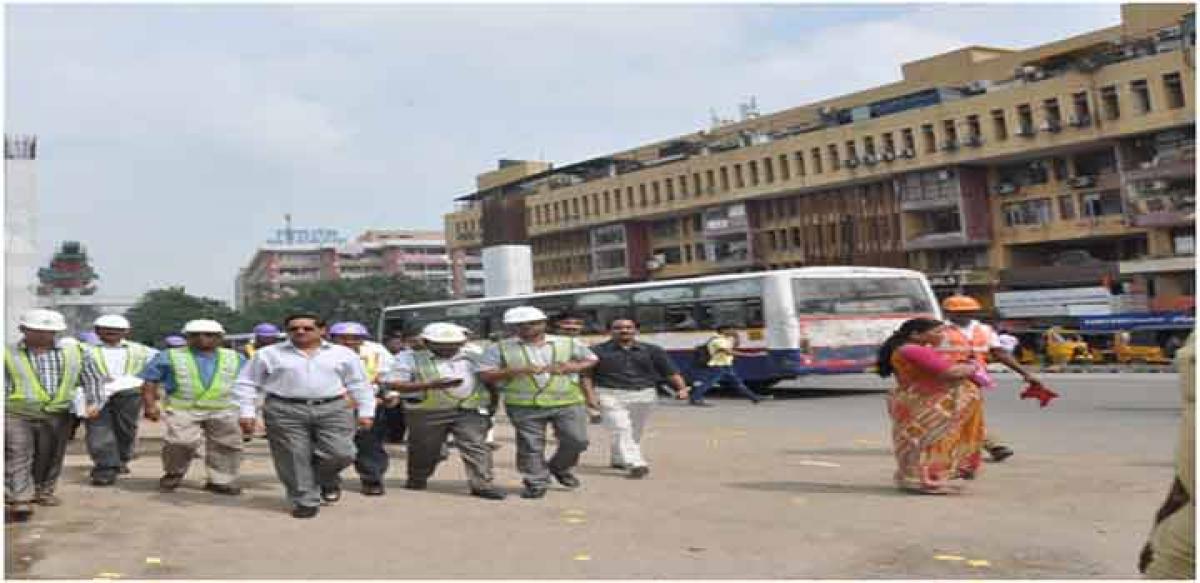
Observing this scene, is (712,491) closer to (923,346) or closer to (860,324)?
(923,346)

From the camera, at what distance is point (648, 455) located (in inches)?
472

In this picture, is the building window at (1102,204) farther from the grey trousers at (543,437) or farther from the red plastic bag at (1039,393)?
the grey trousers at (543,437)

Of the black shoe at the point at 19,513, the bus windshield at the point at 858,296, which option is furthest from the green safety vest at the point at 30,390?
the bus windshield at the point at 858,296

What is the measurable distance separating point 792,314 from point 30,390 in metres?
15.8

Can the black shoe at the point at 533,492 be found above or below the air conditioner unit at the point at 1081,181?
below

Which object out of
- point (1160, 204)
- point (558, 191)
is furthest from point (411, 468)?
point (558, 191)

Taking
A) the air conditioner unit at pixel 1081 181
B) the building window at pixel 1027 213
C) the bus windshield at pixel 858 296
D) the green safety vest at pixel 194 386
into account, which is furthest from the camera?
the building window at pixel 1027 213

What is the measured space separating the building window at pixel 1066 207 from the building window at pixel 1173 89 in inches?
276

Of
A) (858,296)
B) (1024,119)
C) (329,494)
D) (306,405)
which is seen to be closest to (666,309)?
(858,296)

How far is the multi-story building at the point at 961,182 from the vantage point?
160 feet

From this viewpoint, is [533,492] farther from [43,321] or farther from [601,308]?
[601,308]

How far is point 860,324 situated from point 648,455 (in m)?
11.3

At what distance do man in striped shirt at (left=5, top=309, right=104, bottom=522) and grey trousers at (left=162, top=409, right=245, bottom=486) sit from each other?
2.44ft

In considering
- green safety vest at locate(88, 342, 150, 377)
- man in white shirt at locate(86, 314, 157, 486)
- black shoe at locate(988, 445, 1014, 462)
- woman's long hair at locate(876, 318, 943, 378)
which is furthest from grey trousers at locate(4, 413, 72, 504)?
black shoe at locate(988, 445, 1014, 462)
